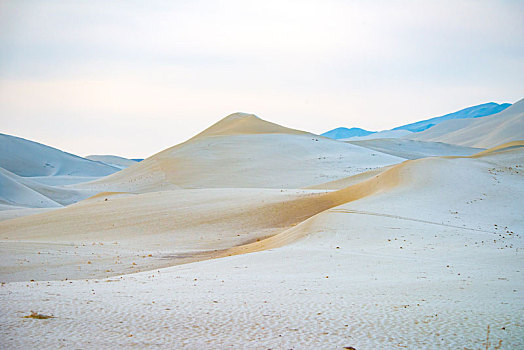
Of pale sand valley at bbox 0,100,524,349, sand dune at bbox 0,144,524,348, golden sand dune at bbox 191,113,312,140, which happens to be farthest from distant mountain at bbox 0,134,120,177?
sand dune at bbox 0,144,524,348

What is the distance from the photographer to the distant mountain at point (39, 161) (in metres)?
142

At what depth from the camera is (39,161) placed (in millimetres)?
149750

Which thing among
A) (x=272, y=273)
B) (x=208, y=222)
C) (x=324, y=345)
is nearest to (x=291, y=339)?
(x=324, y=345)

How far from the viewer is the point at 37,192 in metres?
66.1

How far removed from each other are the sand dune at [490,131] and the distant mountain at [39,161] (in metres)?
106

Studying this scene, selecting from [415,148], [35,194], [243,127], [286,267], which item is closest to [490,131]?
[415,148]

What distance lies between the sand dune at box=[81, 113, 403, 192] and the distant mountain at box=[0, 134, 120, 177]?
8666cm

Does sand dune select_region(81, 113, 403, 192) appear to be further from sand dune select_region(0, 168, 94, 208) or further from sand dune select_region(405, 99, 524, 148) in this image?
sand dune select_region(405, 99, 524, 148)

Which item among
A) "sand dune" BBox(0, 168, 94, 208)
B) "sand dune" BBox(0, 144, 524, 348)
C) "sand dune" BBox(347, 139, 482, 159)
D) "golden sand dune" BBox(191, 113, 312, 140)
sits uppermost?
"golden sand dune" BBox(191, 113, 312, 140)

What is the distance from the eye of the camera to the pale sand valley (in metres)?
7.70

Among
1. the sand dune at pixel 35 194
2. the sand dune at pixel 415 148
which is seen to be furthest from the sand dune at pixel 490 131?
the sand dune at pixel 35 194

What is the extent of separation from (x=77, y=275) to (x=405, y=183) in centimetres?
1569

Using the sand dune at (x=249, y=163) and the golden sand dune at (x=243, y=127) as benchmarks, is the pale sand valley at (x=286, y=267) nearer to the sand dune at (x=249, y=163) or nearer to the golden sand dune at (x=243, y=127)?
the sand dune at (x=249, y=163)

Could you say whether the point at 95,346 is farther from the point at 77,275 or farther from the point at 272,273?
the point at 77,275
